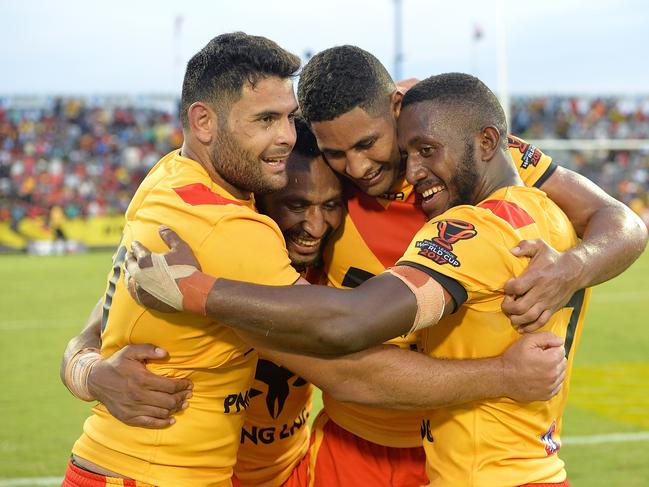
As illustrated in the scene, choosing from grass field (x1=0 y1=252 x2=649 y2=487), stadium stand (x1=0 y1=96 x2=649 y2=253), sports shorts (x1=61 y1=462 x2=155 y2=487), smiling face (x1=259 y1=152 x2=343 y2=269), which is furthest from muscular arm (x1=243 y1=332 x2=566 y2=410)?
stadium stand (x1=0 y1=96 x2=649 y2=253)

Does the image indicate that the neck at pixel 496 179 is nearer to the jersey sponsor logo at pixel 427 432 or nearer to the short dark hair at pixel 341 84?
the short dark hair at pixel 341 84

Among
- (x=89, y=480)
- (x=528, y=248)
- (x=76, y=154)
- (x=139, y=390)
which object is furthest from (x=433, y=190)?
(x=76, y=154)

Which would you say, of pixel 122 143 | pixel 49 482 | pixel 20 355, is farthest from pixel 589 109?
pixel 49 482

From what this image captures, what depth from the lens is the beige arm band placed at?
3.06 metres

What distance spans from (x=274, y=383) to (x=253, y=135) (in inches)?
56.2

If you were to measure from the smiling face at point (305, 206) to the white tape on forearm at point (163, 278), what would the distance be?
46.7 inches

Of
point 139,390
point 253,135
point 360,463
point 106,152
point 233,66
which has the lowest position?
point 106,152

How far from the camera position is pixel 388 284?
121 inches

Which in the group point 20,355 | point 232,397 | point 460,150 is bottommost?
point 20,355

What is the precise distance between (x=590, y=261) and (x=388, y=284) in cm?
93

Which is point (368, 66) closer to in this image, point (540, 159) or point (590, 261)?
point (540, 159)

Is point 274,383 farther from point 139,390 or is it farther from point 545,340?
point 545,340

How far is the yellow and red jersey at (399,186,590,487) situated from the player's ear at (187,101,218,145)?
0.90 meters

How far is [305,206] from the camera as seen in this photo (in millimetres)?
4129
